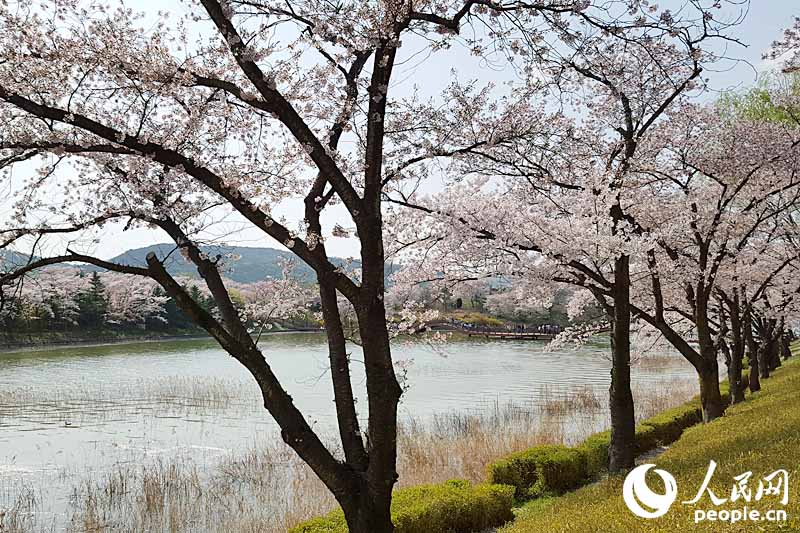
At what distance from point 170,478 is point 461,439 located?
17.9 ft

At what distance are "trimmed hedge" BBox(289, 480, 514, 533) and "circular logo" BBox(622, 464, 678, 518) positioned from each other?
6.51 ft

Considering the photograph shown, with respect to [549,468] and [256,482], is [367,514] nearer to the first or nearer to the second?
[549,468]

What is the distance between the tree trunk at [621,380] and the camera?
8180 mm

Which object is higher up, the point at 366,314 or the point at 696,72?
the point at 696,72

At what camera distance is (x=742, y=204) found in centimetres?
1331

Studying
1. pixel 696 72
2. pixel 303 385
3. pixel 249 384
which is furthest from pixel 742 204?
pixel 249 384

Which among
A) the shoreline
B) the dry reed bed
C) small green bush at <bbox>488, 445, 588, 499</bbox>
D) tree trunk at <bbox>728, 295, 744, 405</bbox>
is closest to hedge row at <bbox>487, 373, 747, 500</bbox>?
small green bush at <bbox>488, 445, 588, 499</bbox>

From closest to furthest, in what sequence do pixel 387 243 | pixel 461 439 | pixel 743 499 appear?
pixel 743 499 < pixel 387 243 < pixel 461 439

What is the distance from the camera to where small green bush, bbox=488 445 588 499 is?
8.50 metres

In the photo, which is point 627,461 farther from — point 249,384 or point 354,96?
point 249,384

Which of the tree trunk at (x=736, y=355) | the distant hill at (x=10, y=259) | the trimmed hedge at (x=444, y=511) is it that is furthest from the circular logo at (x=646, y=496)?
the tree trunk at (x=736, y=355)
